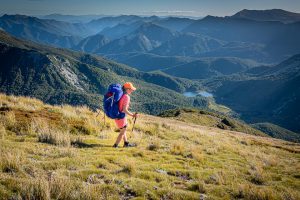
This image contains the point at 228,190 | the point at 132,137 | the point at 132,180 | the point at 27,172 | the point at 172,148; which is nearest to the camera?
the point at 27,172

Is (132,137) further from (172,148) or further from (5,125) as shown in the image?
(5,125)

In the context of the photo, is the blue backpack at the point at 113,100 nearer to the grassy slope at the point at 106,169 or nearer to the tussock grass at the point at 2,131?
the grassy slope at the point at 106,169

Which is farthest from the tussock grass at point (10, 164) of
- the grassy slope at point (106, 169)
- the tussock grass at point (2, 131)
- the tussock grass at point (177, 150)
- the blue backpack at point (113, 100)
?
the tussock grass at point (177, 150)

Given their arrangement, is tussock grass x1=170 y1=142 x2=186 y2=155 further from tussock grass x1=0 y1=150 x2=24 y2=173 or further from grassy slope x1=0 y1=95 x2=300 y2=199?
tussock grass x1=0 y1=150 x2=24 y2=173

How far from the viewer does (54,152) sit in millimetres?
11766

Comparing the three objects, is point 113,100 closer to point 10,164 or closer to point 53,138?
point 53,138

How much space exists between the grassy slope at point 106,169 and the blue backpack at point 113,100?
172cm

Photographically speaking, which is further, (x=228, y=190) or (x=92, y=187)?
(x=228, y=190)

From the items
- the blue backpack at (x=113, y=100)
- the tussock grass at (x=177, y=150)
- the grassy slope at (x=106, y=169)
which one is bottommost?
the tussock grass at (x=177, y=150)

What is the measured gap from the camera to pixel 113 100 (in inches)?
534

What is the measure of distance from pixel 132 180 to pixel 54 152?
3.87 meters

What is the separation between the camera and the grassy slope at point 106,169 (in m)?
8.23

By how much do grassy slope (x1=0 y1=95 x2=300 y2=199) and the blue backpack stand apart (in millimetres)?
1723

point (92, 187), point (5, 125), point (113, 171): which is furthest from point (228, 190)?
point (5, 125)
